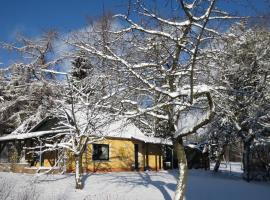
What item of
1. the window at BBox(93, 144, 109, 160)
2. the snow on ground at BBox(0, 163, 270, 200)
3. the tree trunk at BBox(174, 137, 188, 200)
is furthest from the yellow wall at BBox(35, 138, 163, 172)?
the tree trunk at BBox(174, 137, 188, 200)

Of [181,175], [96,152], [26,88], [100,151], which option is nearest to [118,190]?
[181,175]

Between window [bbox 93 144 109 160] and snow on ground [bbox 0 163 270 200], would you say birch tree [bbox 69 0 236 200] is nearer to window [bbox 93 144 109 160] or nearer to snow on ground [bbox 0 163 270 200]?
snow on ground [bbox 0 163 270 200]

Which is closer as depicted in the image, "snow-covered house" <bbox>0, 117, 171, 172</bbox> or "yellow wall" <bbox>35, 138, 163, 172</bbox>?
"snow-covered house" <bbox>0, 117, 171, 172</bbox>

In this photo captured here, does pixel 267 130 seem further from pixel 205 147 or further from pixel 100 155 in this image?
pixel 100 155

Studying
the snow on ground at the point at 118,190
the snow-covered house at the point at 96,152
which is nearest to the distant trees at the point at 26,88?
the snow-covered house at the point at 96,152

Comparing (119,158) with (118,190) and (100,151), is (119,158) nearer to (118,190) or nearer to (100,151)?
(100,151)

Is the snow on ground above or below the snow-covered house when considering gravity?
below

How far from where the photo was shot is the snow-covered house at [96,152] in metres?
28.2

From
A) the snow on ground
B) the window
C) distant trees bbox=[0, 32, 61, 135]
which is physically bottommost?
the snow on ground

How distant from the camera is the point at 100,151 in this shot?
29.7 meters

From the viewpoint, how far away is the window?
29.3 metres

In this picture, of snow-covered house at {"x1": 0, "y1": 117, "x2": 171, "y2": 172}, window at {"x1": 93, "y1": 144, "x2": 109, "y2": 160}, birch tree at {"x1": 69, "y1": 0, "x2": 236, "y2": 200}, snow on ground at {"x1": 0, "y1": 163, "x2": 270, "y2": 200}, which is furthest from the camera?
window at {"x1": 93, "y1": 144, "x2": 109, "y2": 160}

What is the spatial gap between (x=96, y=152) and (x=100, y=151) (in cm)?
41

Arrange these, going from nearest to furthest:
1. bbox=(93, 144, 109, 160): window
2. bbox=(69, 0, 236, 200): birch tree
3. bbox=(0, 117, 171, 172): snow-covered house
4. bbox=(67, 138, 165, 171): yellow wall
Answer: bbox=(69, 0, 236, 200): birch tree < bbox=(0, 117, 171, 172): snow-covered house < bbox=(67, 138, 165, 171): yellow wall < bbox=(93, 144, 109, 160): window
